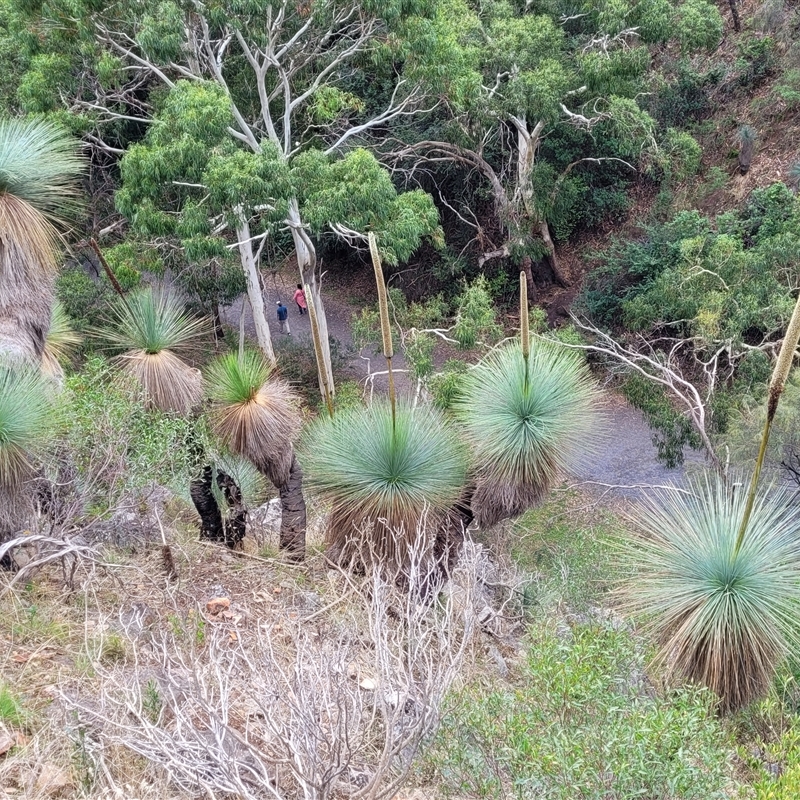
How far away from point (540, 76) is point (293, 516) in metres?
9.69

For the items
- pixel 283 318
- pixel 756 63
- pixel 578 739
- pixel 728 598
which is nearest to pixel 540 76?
pixel 283 318

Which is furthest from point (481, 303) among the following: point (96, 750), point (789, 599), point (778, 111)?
point (778, 111)

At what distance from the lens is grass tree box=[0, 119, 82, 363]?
222 inches

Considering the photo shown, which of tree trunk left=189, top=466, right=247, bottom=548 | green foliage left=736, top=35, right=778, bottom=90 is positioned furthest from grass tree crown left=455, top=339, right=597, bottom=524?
green foliage left=736, top=35, right=778, bottom=90

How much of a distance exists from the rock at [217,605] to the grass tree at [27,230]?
2347 millimetres

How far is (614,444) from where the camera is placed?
13.9 metres

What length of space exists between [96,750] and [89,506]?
100 inches

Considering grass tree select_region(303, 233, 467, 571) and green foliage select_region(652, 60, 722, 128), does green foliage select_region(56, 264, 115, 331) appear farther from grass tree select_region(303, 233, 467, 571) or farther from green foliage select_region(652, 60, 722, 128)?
green foliage select_region(652, 60, 722, 128)

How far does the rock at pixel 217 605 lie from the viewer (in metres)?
5.82

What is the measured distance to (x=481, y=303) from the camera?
11156mm

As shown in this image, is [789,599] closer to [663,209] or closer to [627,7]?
[627,7]

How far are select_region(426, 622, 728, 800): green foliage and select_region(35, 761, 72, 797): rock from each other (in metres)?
1.78

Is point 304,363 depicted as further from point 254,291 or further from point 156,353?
point 156,353

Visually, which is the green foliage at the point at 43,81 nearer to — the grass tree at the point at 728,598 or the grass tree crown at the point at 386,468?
the grass tree crown at the point at 386,468
